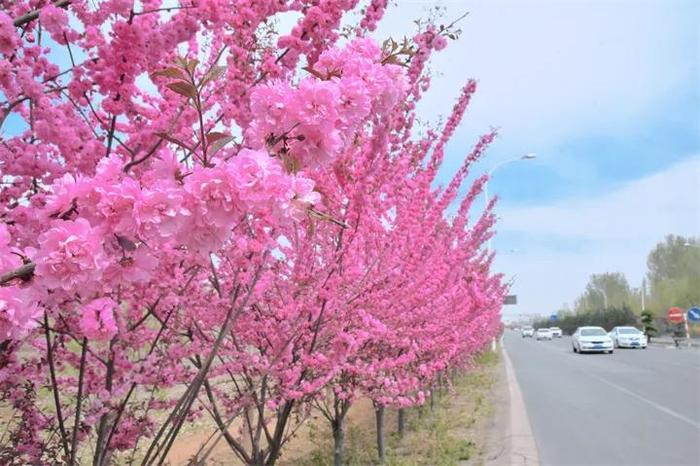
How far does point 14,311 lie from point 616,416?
10902mm

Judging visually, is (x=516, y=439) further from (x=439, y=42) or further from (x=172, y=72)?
(x=172, y=72)

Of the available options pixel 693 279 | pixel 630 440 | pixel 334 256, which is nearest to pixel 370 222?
pixel 334 256

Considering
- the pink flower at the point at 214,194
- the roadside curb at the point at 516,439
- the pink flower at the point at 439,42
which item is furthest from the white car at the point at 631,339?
the pink flower at the point at 214,194

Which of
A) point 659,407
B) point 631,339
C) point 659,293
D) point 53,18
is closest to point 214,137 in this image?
point 53,18

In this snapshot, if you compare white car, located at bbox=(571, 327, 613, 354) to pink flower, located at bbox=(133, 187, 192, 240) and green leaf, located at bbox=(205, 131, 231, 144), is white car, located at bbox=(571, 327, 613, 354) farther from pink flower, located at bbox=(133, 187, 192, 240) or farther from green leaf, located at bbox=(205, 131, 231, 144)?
pink flower, located at bbox=(133, 187, 192, 240)

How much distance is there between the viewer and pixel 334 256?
379cm

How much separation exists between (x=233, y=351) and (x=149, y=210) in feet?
9.68

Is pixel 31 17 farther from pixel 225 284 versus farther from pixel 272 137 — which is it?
pixel 225 284

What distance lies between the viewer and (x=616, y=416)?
1023cm

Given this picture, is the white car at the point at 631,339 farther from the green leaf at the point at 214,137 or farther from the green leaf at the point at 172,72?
the green leaf at the point at 172,72

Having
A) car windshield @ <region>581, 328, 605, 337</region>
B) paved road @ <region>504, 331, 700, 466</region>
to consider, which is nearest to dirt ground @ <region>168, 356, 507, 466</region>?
paved road @ <region>504, 331, 700, 466</region>

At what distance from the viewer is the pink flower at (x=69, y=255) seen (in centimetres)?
121

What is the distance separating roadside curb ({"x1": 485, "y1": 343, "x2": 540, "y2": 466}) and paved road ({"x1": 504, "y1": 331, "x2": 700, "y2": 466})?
0.46 ft

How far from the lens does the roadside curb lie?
709 cm
